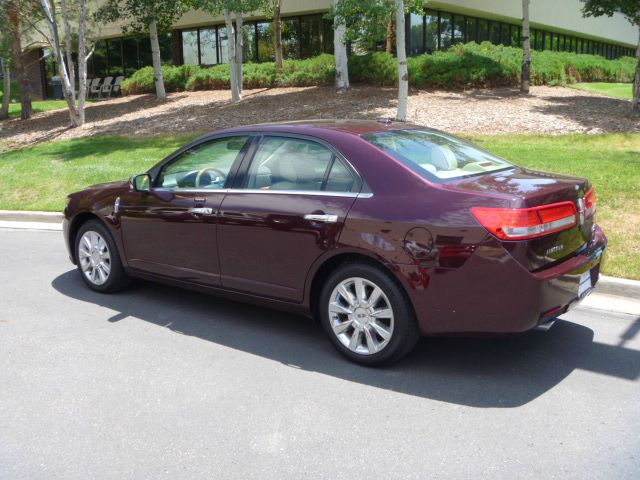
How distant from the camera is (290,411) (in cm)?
399

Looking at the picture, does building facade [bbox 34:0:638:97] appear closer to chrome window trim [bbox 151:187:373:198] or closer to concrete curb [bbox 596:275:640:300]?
concrete curb [bbox 596:275:640:300]

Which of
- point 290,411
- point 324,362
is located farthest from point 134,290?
point 290,411

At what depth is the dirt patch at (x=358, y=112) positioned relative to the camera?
1627 cm

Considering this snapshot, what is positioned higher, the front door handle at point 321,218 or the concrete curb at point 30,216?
the front door handle at point 321,218

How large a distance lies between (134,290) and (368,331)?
9.86 ft

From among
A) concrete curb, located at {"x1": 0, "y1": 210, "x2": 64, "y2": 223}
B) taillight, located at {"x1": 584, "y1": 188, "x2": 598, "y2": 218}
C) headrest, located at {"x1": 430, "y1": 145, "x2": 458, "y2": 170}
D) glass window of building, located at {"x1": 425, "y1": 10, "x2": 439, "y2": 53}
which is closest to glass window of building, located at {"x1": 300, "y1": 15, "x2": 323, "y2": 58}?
glass window of building, located at {"x1": 425, "y1": 10, "x2": 439, "y2": 53}

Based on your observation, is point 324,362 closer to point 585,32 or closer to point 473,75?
point 473,75

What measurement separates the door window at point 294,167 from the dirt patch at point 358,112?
11.3 m

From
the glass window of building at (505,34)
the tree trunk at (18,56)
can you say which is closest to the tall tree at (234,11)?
the tree trunk at (18,56)

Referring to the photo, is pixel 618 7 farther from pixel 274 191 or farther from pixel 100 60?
pixel 100 60

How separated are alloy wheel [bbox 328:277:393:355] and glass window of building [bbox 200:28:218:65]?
27559 millimetres

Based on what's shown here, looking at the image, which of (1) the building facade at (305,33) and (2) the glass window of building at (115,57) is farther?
(2) the glass window of building at (115,57)

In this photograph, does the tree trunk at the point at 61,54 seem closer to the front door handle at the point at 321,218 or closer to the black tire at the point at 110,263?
the black tire at the point at 110,263

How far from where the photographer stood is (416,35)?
27.1m
